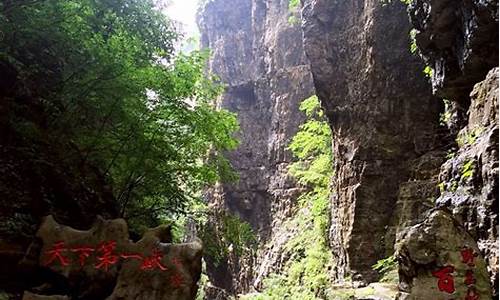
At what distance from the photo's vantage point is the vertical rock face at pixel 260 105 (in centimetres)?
1805

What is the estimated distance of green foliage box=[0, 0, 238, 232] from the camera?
5949mm

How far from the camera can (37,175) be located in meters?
5.70

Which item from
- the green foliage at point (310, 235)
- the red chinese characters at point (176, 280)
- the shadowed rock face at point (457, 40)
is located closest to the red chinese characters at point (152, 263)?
the red chinese characters at point (176, 280)

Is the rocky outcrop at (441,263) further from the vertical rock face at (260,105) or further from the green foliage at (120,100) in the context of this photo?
the vertical rock face at (260,105)

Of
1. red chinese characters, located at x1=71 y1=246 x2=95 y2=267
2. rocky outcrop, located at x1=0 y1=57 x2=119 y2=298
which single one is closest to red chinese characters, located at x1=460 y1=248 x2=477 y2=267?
red chinese characters, located at x1=71 y1=246 x2=95 y2=267

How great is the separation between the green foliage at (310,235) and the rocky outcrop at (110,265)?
678 cm

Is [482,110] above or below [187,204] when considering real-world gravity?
above

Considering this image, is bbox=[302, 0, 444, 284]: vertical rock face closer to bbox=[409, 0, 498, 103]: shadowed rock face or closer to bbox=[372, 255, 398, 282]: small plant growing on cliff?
bbox=[372, 255, 398, 282]: small plant growing on cliff

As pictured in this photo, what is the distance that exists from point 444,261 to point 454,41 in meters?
4.35

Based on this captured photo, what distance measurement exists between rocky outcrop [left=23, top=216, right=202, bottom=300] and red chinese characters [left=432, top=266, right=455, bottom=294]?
9.33 feet

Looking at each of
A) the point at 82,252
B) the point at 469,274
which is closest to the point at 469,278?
the point at 469,274

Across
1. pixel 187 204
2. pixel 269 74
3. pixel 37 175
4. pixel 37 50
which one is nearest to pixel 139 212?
pixel 187 204

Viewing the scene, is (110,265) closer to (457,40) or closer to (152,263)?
(152,263)

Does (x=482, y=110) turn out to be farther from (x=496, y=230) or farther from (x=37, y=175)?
(x=37, y=175)
